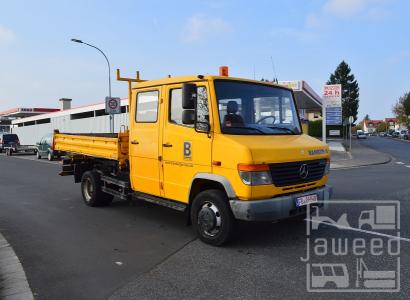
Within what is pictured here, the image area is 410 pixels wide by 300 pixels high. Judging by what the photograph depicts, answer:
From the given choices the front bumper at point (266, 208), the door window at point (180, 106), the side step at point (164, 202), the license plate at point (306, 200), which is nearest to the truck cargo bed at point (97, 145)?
the side step at point (164, 202)

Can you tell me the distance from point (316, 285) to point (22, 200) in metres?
7.92

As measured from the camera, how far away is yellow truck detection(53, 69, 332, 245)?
5.38 metres

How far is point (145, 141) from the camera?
6.83m

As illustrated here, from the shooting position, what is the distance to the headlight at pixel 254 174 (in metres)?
5.24

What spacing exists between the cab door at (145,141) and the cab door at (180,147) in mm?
223

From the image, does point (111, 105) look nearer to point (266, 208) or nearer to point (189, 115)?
point (189, 115)

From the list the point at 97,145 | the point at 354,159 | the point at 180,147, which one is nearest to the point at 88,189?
the point at 97,145

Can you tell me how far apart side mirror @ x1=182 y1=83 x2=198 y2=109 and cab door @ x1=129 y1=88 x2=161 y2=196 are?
994mm

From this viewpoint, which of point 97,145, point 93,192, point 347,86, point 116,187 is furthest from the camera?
point 347,86

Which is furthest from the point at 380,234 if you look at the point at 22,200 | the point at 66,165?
the point at 22,200

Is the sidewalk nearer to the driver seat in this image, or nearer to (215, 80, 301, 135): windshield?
(215, 80, 301, 135): windshield

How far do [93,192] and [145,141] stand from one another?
2.56 metres

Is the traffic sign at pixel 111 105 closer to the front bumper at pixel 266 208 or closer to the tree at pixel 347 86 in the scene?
the front bumper at pixel 266 208

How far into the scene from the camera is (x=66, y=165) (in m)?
9.49
